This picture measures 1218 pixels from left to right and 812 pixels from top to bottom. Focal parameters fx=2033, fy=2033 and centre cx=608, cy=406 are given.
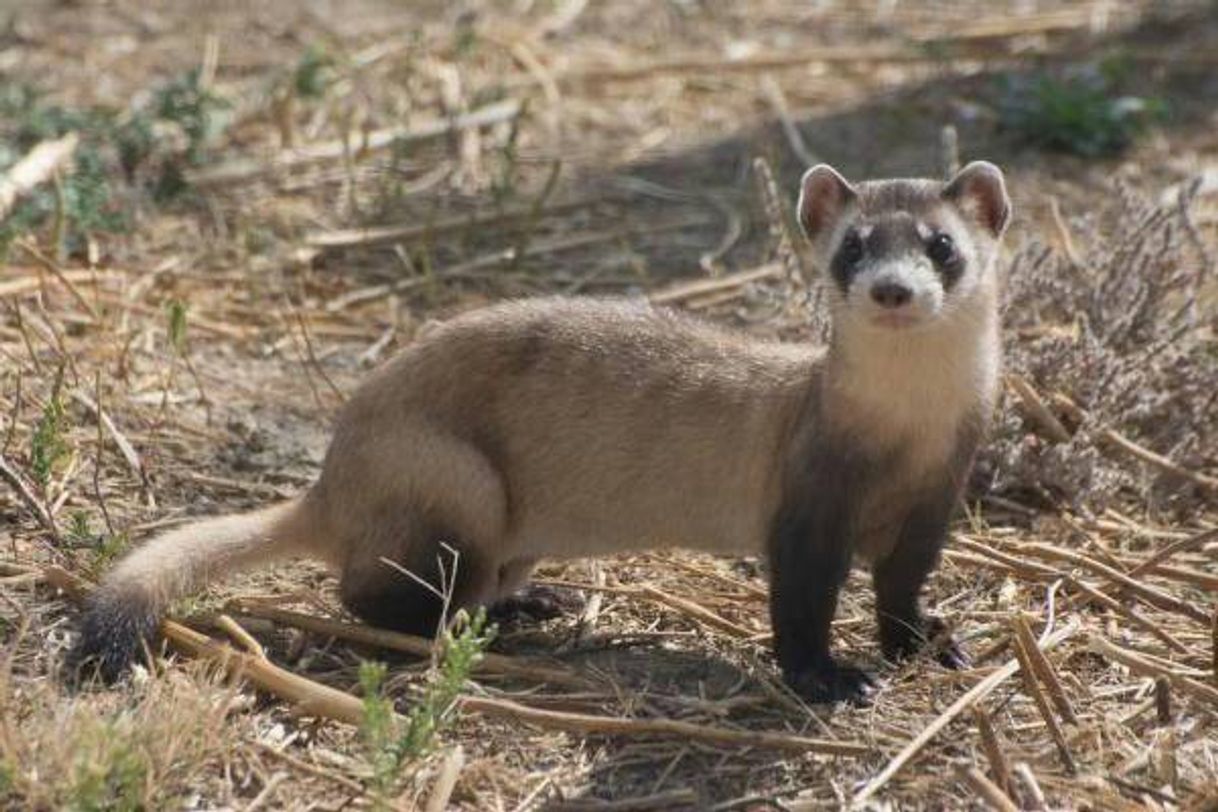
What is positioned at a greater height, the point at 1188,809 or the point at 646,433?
the point at 646,433

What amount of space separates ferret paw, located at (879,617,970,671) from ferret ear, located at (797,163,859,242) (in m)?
1.12

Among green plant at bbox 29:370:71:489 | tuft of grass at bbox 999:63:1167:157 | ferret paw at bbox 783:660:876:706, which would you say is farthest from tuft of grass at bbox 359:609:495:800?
tuft of grass at bbox 999:63:1167:157

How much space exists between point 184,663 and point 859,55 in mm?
6633

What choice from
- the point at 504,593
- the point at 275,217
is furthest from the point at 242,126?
the point at 504,593

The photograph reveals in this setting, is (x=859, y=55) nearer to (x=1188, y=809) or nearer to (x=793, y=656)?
(x=793, y=656)

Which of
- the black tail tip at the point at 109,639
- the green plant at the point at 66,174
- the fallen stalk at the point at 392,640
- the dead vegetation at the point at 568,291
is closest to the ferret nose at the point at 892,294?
the dead vegetation at the point at 568,291

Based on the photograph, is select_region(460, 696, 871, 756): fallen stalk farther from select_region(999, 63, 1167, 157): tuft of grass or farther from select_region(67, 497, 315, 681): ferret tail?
select_region(999, 63, 1167, 157): tuft of grass

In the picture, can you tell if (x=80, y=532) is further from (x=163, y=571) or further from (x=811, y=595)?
(x=811, y=595)

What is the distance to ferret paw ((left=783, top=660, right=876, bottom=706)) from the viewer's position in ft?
17.2

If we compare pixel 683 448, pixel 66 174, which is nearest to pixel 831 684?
pixel 683 448

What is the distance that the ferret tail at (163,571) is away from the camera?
509 centimetres

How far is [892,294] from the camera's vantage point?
5023 millimetres

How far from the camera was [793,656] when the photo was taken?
17.5 ft

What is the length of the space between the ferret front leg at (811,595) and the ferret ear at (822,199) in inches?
32.7
